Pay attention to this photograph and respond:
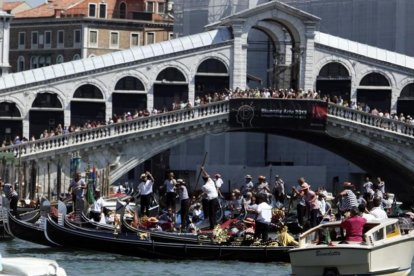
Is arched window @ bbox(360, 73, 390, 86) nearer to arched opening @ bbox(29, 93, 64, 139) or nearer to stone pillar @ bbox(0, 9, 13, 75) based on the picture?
arched opening @ bbox(29, 93, 64, 139)

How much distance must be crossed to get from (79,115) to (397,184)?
7.99m

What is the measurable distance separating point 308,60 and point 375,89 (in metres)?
1.77

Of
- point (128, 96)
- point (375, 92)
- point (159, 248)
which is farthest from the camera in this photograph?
point (375, 92)

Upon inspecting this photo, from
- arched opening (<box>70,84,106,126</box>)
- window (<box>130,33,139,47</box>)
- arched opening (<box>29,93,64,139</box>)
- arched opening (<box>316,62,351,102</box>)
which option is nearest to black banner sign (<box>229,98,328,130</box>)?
arched opening (<box>316,62,351,102</box>)

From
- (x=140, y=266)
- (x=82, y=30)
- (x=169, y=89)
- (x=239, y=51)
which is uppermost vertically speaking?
(x=82, y=30)

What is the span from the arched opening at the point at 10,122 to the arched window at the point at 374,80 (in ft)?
26.1

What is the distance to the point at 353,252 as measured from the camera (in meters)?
24.5

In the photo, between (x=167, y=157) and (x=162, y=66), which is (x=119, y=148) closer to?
(x=162, y=66)

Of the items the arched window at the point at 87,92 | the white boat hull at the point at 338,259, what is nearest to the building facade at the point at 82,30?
the arched window at the point at 87,92

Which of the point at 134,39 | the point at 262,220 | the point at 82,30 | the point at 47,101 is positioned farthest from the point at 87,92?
the point at 134,39

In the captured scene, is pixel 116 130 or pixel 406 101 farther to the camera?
pixel 406 101

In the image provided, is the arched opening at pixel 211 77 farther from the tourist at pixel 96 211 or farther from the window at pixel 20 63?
the window at pixel 20 63

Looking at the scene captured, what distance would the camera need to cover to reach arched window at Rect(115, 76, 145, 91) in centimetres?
4419

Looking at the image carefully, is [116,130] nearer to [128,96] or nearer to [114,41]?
[128,96]
